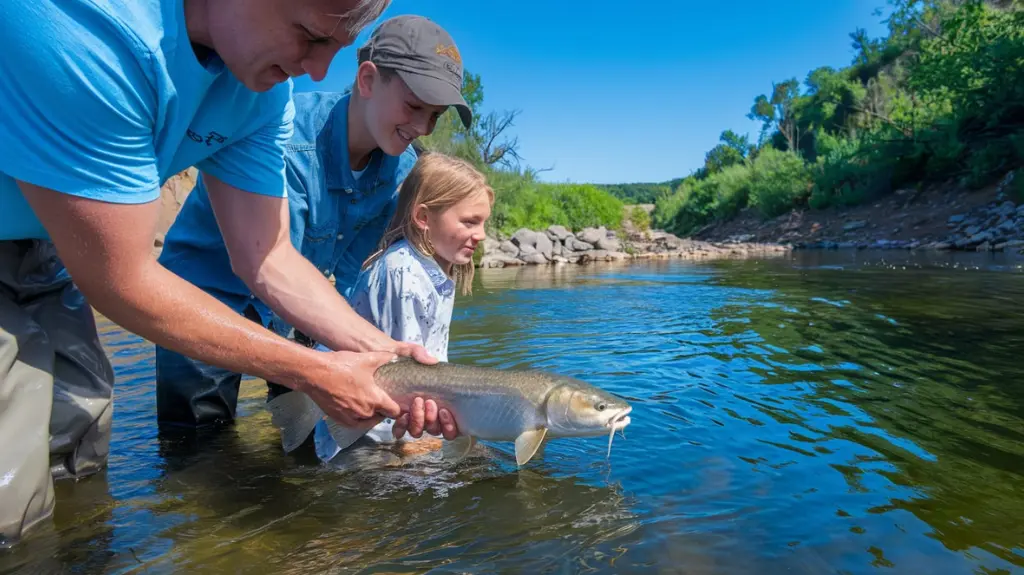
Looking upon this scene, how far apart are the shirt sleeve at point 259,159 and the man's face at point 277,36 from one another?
754 millimetres

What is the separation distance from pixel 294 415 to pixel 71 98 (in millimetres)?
1929

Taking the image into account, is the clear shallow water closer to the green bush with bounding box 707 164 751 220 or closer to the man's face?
the man's face

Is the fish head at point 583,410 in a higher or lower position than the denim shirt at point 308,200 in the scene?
lower

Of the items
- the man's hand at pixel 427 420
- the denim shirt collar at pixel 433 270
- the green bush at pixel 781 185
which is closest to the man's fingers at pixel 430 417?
the man's hand at pixel 427 420

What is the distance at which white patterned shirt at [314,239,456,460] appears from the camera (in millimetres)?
3871

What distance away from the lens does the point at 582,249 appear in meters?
31.0

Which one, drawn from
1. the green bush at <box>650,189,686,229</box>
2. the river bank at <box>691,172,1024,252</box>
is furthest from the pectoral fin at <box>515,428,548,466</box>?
the green bush at <box>650,189,686,229</box>

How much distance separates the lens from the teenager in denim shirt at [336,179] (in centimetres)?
386

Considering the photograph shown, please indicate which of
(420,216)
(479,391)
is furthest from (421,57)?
(479,391)

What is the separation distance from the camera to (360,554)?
9.32ft

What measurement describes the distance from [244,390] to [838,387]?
15.9 ft

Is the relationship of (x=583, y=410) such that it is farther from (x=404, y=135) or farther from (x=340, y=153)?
(x=340, y=153)

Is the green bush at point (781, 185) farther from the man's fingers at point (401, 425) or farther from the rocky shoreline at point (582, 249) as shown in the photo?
the man's fingers at point (401, 425)

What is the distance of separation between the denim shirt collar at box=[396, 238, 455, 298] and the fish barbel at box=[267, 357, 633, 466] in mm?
771
